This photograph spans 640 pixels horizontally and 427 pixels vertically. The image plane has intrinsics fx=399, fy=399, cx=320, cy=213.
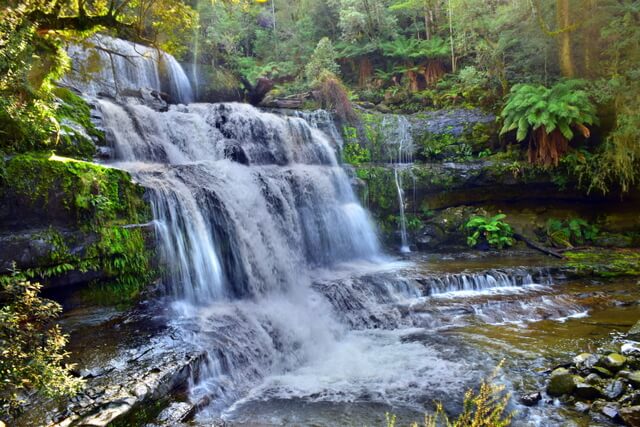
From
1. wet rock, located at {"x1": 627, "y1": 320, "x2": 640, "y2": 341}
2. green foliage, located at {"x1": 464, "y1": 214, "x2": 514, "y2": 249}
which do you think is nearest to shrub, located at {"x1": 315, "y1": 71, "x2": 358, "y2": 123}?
green foliage, located at {"x1": 464, "y1": 214, "x2": 514, "y2": 249}

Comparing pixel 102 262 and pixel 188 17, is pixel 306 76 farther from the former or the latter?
pixel 102 262

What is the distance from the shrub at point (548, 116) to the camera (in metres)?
11.5

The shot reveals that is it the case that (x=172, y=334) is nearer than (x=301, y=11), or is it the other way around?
(x=172, y=334)

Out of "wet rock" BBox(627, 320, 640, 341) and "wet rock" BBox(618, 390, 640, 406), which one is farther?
"wet rock" BBox(627, 320, 640, 341)

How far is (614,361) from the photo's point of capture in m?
5.36

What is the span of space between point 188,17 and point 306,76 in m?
10.6

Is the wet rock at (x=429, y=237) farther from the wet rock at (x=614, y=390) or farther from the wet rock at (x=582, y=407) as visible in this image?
the wet rock at (x=582, y=407)

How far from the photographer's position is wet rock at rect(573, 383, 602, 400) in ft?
16.4

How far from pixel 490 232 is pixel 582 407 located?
27.7 ft

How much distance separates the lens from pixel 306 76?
61.9 ft

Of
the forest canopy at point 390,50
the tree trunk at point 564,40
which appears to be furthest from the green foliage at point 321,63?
the tree trunk at point 564,40

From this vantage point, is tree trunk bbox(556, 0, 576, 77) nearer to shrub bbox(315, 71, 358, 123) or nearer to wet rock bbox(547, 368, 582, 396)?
shrub bbox(315, 71, 358, 123)

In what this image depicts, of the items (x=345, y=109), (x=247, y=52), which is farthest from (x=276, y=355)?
(x=247, y=52)

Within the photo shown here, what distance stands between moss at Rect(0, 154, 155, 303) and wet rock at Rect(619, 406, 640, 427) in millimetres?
7166
